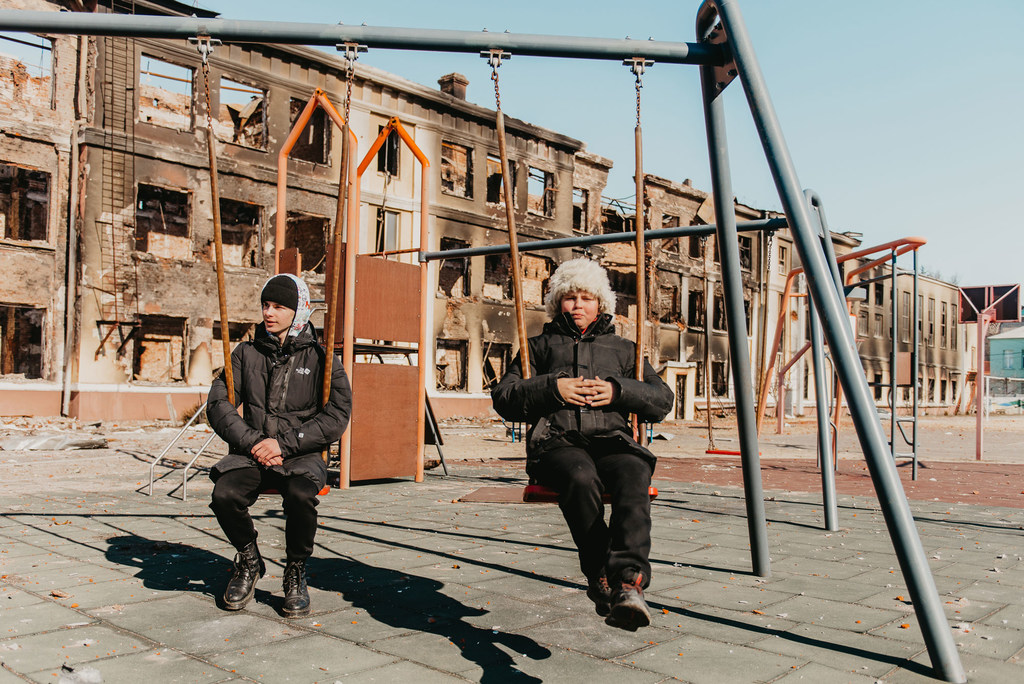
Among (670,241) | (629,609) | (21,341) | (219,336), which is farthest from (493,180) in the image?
(629,609)

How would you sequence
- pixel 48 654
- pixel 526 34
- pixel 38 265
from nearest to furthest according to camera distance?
pixel 48 654, pixel 526 34, pixel 38 265

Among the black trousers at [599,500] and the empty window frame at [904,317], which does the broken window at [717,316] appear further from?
the black trousers at [599,500]

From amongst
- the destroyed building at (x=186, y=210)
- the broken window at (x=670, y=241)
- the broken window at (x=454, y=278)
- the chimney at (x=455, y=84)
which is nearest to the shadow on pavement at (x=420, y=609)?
the destroyed building at (x=186, y=210)

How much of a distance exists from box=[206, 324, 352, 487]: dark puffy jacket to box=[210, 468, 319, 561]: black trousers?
Result: 1.9 inches

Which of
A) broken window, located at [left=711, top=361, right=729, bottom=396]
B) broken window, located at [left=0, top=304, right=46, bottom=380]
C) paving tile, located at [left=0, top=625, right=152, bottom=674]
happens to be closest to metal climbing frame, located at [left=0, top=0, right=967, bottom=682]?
paving tile, located at [left=0, top=625, right=152, bottom=674]

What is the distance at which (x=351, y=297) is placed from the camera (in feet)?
31.5

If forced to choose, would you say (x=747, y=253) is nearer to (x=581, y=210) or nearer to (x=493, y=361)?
(x=581, y=210)

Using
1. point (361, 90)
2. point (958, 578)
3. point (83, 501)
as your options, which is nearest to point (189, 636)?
point (958, 578)

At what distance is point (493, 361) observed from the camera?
31.9 metres

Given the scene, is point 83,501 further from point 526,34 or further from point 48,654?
point 526,34

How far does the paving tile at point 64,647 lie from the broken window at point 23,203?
821 inches

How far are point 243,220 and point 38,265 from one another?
6090mm

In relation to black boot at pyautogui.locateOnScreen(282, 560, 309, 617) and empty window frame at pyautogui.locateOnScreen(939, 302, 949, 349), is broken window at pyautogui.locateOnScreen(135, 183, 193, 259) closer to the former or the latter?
black boot at pyautogui.locateOnScreen(282, 560, 309, 617)

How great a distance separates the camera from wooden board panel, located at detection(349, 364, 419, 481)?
977 cm
